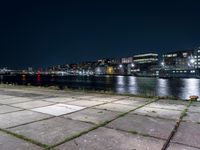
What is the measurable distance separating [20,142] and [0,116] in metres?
3.25

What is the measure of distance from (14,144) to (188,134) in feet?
14.8

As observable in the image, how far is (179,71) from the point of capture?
603 ft

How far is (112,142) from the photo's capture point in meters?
4.68

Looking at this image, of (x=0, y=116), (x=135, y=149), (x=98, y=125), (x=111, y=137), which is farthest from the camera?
(x=0, y=116)

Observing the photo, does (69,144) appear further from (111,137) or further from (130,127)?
(130,127)

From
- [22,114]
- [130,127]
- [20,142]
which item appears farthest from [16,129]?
[130,127]

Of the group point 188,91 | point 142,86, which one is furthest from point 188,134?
point 142,86

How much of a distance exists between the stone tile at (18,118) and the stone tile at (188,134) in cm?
460

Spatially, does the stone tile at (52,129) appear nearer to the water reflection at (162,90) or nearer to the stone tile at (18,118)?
the stone tile at (18,118)

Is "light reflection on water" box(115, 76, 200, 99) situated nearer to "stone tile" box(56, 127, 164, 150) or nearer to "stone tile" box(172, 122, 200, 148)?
"stone tile" box(172, 122, 200, 148)

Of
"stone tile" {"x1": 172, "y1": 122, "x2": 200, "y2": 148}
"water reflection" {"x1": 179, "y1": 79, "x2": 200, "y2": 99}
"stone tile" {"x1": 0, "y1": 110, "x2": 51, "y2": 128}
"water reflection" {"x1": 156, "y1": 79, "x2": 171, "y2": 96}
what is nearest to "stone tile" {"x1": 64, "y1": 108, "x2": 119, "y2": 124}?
"stone tile" {"x1": 0, "y1": 110, "x2": 51, "y2": 128}

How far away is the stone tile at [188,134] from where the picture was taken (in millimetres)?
4699

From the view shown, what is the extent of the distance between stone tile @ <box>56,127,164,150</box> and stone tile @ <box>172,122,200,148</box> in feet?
1.91

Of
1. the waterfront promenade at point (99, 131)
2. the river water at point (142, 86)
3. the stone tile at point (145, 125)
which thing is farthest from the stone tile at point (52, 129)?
the river water at point (142, 86)
